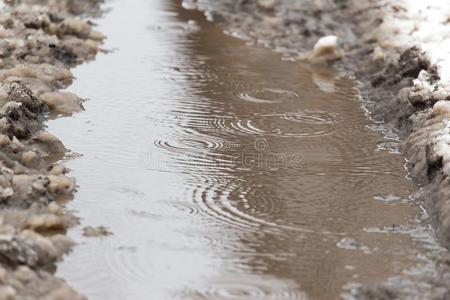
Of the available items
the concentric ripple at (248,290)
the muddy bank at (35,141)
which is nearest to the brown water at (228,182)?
the concentric ripple at (248,290)

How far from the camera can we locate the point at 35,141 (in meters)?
5.52

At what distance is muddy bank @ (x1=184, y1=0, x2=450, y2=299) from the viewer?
15.3ft

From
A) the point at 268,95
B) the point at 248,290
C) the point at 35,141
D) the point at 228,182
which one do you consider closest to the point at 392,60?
the point at 268,95

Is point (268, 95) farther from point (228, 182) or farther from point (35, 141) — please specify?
point (35, 141)

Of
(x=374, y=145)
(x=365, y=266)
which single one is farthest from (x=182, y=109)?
(x=365, y=266)

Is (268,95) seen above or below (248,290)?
below

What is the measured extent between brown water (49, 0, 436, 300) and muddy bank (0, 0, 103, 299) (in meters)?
0.12

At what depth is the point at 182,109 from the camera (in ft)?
21.5

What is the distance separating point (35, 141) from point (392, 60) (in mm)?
2946

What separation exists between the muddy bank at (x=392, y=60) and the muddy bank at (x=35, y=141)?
1.30 m

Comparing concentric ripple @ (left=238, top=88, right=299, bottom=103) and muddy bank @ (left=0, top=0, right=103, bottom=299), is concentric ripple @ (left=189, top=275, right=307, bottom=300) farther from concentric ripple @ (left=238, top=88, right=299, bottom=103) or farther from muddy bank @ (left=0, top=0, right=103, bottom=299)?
concentric ripple @ (left=238, top=88, right=299, bottom=103)

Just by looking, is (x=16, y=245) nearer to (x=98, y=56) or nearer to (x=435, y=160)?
(x=435, y=160)

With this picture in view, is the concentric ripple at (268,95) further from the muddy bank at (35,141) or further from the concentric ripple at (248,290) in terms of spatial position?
the concentric ripple at (248,290)

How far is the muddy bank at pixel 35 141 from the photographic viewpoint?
3877 mm
